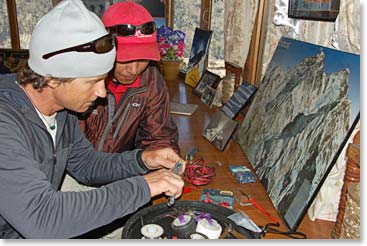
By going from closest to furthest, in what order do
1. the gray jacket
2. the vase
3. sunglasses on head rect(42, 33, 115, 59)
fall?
the gray jacket → sunglasses on head rect(42, 33, 115, 59) → the vase

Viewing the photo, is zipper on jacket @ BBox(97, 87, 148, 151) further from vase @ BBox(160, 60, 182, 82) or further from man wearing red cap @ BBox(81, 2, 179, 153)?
vase @ BBox(160, 60, 182, 82)

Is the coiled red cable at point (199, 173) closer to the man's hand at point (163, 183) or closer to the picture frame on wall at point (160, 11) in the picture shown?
the man's hand at point (163, 183)

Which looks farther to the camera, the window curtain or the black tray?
the window curtain

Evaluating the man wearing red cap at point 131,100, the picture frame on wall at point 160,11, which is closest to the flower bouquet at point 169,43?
the picture frame on wall at point 160,11

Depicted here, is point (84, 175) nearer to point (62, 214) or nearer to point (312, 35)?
point (62, 214)

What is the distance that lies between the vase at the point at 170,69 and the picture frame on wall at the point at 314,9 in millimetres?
1815

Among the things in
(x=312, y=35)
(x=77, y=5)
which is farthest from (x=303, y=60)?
(x=77, y=5)

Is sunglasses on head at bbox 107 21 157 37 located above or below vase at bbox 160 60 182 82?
above

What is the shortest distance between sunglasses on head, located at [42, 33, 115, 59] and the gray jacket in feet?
0.55

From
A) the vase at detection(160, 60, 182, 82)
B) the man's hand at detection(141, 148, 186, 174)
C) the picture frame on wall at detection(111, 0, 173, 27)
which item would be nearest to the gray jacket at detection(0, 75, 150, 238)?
the man's hand at detection(141, 148, 186, 174)

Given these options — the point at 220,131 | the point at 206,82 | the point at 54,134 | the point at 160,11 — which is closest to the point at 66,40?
the point at 54,134

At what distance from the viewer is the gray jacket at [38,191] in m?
0.87

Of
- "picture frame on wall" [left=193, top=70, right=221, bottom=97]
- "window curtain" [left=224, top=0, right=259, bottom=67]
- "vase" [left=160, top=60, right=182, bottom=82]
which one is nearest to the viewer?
"window curtain" [left=224, top=0, right=259, bottom=67]

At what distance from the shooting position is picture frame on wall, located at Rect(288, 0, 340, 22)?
4.06 feet
